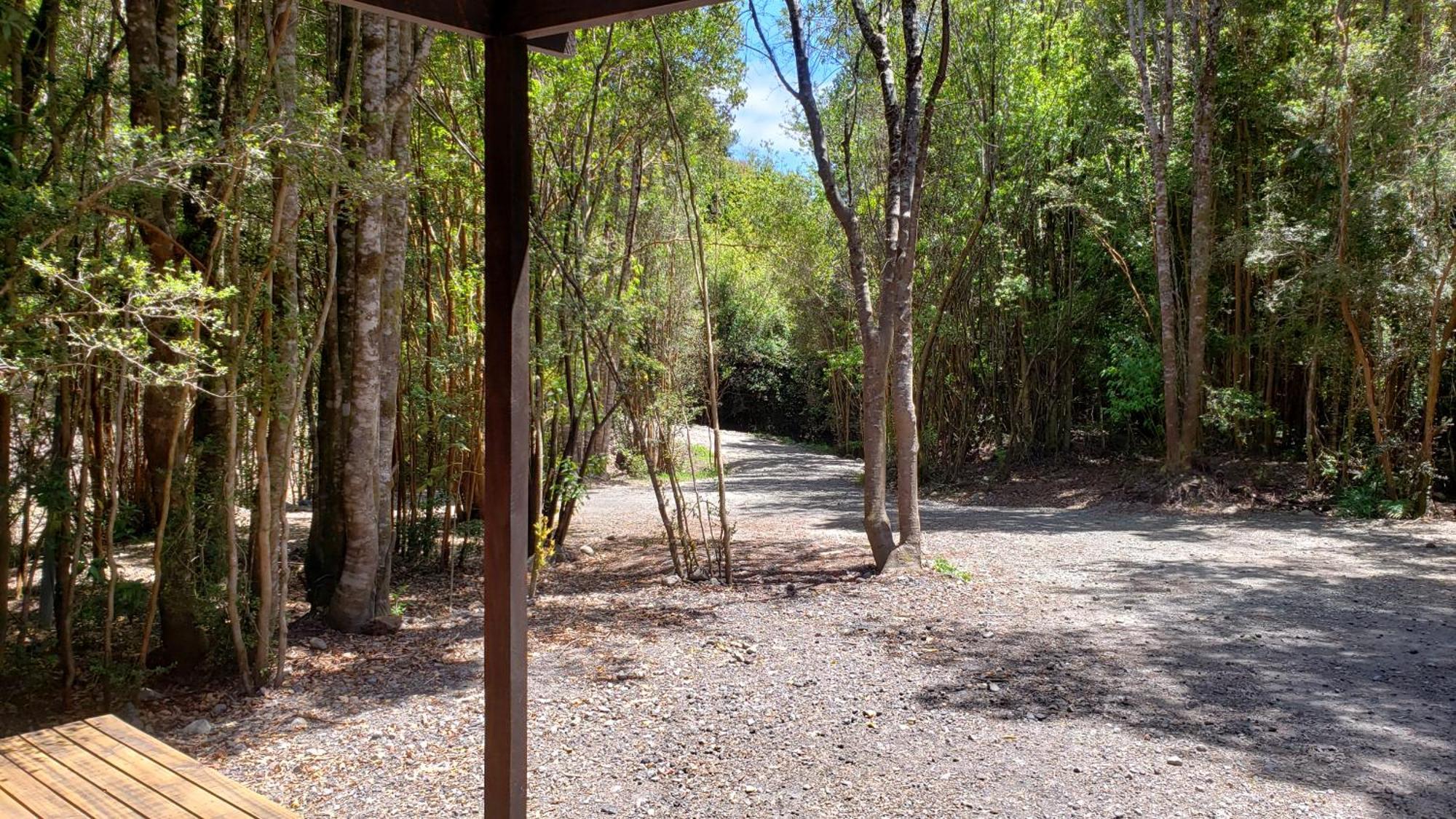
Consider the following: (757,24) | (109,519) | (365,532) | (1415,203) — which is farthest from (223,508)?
(1415,203)

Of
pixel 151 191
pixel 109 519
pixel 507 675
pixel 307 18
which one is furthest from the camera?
pixel 307 18

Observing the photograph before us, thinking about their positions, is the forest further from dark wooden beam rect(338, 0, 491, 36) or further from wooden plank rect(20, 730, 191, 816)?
dark wooden beam rect(338, 0, 491, 36)

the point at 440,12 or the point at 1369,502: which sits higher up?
the point at 440,12

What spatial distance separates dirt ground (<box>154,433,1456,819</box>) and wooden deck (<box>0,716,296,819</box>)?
2.87ft

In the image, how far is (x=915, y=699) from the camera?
3971 millimetres

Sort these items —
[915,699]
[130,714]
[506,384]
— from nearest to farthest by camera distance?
1. [506,384]
2. [130,714]
3. [915,699]

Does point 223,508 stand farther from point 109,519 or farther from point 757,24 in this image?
point 757,24

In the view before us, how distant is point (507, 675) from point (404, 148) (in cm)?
408

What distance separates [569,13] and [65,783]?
2124 mm

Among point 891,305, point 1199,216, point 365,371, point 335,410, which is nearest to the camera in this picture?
point 365,371

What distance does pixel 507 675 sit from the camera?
2.05 meters

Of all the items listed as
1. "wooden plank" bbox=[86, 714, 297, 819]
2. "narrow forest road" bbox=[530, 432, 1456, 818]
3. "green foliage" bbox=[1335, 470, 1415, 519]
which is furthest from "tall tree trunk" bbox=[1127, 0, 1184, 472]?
"wooden plank" bbox=[86, 714, 297, 819]

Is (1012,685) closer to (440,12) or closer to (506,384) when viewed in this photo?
(506,384)

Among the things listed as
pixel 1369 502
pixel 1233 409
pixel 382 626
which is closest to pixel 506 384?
pixel 382 626
